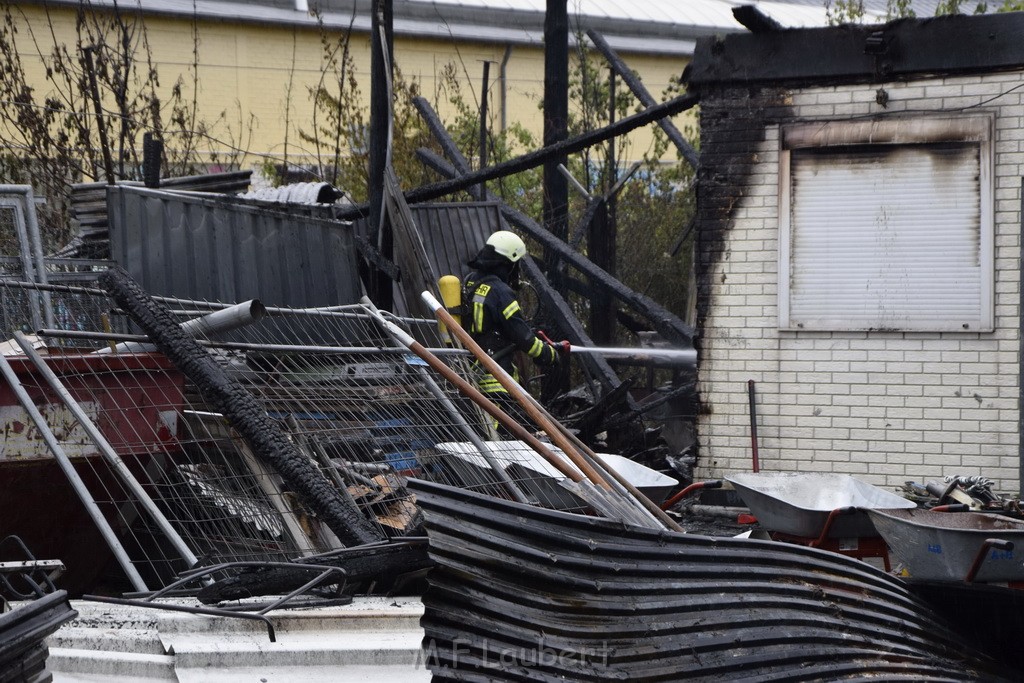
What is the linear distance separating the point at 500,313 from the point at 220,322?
261 cm

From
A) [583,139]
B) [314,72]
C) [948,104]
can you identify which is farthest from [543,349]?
[314,72]

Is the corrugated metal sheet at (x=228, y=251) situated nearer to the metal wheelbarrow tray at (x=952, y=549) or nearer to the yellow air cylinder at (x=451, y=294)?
the yellow air cylinder at (x=451, y=294)

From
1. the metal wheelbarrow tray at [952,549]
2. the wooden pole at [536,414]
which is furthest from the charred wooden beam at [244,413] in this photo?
the metal wheelbarrow tray at [952,549]

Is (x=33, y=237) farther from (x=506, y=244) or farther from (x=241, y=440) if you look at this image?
(x=506, y=244)

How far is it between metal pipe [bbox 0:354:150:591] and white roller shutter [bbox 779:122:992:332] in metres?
4.53

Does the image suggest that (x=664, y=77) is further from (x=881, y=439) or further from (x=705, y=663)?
(x=705, y=663)

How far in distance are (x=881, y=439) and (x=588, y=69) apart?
301 inches

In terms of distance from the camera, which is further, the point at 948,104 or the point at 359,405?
the point at 948,104

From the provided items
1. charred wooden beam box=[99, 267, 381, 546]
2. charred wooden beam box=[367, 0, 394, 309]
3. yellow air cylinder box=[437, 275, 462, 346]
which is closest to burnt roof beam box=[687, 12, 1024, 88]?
yellow air cylinder box=[437, 275, 462, 346]

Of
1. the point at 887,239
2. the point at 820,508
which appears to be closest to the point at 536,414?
the point at 820,508

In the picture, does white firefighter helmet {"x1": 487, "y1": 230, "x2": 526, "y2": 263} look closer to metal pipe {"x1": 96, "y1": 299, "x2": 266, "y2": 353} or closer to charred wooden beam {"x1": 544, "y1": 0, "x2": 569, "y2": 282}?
metal pipe {"x1": 96, "y1": 299, "x2": 266, "y2": 353}

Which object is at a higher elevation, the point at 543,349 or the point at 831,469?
the point at 543,349

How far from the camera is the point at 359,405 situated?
19.0 ft

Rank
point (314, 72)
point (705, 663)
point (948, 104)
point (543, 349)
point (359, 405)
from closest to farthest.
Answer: point (705, 663) → point (359, 405) → point (948, 104) → point (543, 349) → point (314, 72)
